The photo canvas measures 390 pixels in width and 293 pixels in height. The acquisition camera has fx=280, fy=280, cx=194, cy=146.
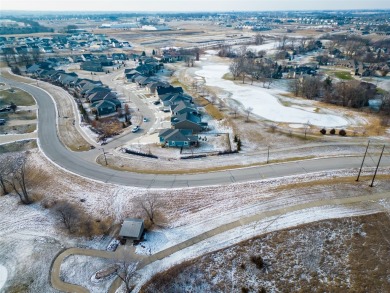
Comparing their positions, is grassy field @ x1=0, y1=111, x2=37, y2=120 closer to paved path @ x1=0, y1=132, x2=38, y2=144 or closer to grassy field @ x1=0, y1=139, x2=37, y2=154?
paved path @ x1=0, y1=132, x2=38, y2=144

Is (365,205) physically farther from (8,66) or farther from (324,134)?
(8,66)

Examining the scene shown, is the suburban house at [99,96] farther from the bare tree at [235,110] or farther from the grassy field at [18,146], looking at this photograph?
the bare tree at [235,110]

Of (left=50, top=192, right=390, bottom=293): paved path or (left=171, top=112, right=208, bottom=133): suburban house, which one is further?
(left=171, top=112, right=208, bottom=133): suburban house

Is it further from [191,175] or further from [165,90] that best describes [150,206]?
[165,90]

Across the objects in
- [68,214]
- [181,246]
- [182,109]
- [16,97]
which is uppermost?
[182,109]

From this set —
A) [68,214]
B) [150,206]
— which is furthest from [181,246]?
[68,214]

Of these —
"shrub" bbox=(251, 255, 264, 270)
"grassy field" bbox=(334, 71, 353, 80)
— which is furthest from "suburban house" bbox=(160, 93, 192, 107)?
"grassy field" bbox=(334, 71, 353, 80)
